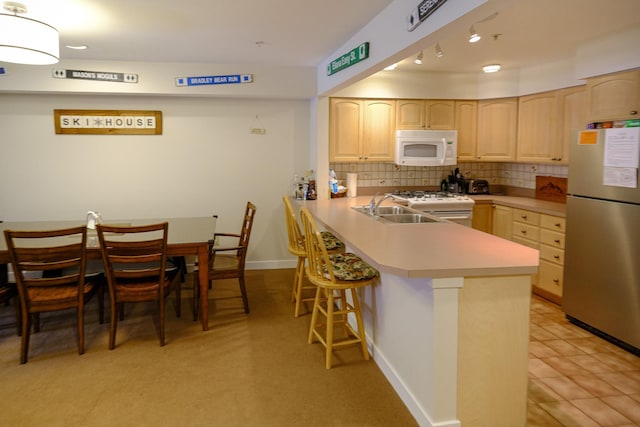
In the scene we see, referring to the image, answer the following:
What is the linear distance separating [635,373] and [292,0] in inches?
127

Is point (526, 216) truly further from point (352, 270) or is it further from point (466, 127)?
point (352, 270)

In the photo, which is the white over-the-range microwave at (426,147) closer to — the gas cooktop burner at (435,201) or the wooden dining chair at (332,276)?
the gas cooktop burner at (435,201)

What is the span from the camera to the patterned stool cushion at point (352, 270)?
9.99ft

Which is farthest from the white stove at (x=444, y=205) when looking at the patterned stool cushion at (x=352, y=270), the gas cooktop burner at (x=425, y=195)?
the patterned stool cushion at (x=352, y=270)

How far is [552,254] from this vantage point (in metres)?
4.40

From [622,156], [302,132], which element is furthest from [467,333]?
[302,132]

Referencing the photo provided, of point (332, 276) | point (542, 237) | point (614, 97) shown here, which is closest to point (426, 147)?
point (542, 237)

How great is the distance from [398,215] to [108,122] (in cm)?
334

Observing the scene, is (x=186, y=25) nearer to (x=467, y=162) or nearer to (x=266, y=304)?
(x=266, y=304)

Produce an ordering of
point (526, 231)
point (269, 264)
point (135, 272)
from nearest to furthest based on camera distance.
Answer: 1. point (135, 272)
2. point (526, 231)
3. point (269, 264)

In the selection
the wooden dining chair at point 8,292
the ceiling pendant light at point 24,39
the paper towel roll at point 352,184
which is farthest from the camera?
the paper towel roll at point 352,184

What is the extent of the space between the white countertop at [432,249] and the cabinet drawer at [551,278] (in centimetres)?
153

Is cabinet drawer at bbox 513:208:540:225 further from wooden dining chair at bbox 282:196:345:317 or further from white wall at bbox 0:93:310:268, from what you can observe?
white wall at bbox 0:93:310:268

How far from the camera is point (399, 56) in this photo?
307 cm
